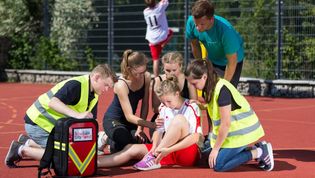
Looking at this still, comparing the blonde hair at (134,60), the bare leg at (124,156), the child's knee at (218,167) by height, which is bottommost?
the child's knee at (218,167)

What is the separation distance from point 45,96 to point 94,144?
86 cm

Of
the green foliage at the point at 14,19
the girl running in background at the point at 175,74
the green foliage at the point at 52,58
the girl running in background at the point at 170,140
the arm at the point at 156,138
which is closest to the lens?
the girl running in background at the point at 170,140

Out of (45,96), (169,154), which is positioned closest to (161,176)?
(169,154)

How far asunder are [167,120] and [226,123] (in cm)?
71

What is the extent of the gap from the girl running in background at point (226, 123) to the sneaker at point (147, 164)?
21.9 inches

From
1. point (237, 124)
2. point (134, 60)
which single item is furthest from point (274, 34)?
point (237, 124)

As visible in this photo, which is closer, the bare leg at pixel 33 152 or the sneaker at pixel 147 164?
the sneaker at pixel 147 164

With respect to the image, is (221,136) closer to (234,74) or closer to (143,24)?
(234,74)

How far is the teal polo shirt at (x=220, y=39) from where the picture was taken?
7965 mm

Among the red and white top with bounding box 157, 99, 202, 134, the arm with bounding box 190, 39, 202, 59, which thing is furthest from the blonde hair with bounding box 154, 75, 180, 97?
the arm with bounding box 190, 39, 202, 59

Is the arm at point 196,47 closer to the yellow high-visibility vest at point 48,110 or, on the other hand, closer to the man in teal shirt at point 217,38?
the man in teal shirt at point 217,38

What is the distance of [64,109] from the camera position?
6555 millimetres

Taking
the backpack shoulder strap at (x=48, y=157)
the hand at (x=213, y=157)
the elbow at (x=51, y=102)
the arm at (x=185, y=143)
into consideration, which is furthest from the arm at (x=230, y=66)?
the backpack shoulder strap at (x=48, y=157)

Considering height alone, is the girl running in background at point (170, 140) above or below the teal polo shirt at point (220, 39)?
below
